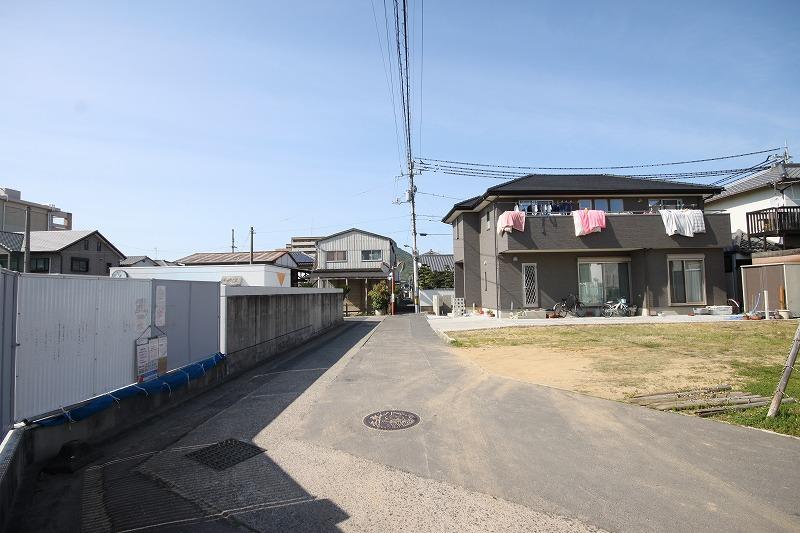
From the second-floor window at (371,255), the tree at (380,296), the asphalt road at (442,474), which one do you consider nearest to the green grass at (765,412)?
the asphalt road at (442,474)

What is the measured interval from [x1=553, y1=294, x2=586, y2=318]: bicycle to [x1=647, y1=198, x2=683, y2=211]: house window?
650 cm

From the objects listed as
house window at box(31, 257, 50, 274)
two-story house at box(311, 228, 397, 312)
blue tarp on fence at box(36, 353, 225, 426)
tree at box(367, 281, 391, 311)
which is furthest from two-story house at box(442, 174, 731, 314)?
house window at box(31, 257, 50, 274)

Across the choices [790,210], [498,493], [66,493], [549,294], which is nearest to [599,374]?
[498,493]

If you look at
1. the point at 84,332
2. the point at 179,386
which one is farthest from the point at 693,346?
the point at 84,332

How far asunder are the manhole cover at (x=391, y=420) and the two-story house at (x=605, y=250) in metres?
15.1

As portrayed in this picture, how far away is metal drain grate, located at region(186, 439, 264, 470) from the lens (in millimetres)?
4523

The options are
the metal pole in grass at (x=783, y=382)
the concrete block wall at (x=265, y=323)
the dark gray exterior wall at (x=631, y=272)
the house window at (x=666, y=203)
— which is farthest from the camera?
the house window at (x=666, y=203)

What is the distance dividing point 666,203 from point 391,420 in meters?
22.1

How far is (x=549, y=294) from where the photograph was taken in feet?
68.8

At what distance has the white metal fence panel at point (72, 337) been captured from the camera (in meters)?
4.36

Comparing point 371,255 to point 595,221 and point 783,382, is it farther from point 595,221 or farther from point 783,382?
point 783,382

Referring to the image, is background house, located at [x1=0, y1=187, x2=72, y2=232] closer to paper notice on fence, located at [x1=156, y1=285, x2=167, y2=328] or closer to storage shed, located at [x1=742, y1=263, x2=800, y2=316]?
paper notice on fence, located at [x1=156, y1=285, x2=167, y2=328]

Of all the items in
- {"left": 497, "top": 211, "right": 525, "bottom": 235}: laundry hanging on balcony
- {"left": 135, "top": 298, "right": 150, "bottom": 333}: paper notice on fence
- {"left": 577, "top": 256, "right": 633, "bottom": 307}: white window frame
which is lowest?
{"left": 135, "top": 298, "right": 150, "bottom": 333}: paper notice on fence

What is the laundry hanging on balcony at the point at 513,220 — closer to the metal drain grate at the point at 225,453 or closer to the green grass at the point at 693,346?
the green grass at the point at 693,346
